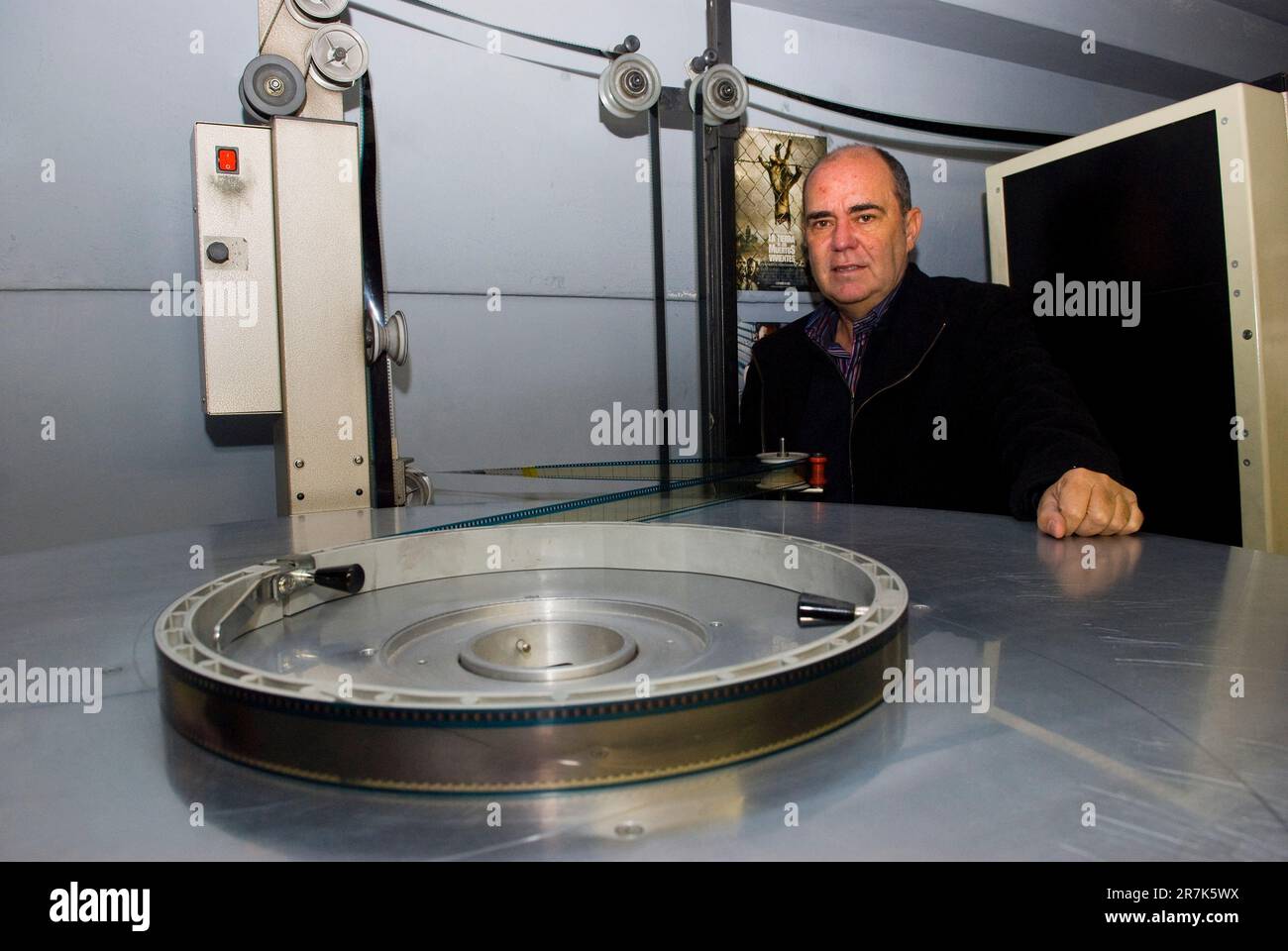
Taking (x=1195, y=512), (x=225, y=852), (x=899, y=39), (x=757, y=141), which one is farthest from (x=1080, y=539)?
(x=899, y=39)

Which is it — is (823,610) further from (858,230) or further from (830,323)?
(830,323)

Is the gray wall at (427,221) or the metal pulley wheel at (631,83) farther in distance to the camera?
the metal pulley wheel at (631,83)

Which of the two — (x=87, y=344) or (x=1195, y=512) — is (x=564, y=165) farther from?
(x=1195, y=512)

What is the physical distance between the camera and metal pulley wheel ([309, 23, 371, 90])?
1.77m

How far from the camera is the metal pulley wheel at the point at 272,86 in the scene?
67.7 inches

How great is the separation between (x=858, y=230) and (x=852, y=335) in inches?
10.9

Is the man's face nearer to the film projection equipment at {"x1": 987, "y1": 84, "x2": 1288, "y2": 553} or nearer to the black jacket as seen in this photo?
the black jacket

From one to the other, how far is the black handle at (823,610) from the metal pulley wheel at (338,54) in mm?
1567

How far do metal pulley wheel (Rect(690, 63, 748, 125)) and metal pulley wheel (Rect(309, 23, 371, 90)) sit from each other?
1.11 metres

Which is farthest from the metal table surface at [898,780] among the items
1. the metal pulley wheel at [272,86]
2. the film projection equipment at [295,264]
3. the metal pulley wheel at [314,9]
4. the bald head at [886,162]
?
the bald head at [886,162]

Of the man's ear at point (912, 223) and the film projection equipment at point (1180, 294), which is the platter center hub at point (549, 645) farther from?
the man's ear at point (912, 223)

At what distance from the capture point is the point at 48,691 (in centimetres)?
63

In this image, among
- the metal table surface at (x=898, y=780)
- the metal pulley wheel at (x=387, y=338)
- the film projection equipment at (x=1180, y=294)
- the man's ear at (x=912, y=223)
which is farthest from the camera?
the man's ear at (x=912, y=223)

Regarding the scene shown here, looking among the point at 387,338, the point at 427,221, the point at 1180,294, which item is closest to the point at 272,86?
the point at 387,338
